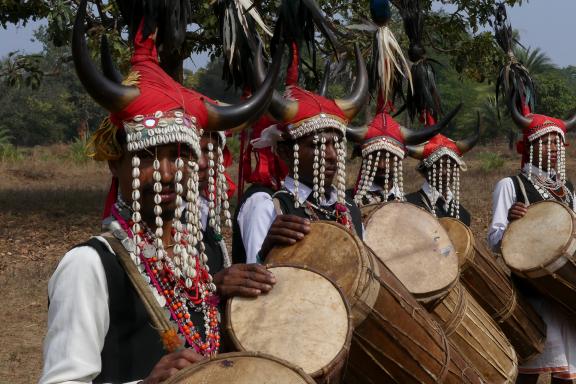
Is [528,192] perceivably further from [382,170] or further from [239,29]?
[239,29]

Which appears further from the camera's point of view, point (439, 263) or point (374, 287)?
point (439, 263)

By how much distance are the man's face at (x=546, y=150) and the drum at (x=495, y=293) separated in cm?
104

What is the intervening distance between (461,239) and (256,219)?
232cm

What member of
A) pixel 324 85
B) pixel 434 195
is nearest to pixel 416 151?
pixel 434 195

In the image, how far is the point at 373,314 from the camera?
3.19 metres

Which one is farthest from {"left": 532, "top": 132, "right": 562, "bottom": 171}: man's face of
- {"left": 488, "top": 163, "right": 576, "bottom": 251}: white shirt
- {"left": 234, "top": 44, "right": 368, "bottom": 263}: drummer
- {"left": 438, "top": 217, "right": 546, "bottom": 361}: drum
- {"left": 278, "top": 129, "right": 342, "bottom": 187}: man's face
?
{"left": 278, "top": 129, "right": 342, "bottom": 187}: man's face

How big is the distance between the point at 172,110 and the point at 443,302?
2536 millimetres

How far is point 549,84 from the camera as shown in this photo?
37.2 metres

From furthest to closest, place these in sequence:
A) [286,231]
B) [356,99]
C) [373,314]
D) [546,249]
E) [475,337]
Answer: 1. [546,249]
2. [475,337]
3. [356,99]
4. [286,231]
5. [373,314]

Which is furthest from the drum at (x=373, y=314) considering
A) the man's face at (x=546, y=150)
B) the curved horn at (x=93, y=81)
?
the man's face at (x=546, y=150)

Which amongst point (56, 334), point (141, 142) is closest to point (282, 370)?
point (56, 334)

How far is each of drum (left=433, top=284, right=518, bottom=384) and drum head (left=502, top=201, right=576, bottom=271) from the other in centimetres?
76

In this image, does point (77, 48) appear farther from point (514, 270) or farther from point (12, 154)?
point (12, 154)

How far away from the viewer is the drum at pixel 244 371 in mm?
2113
